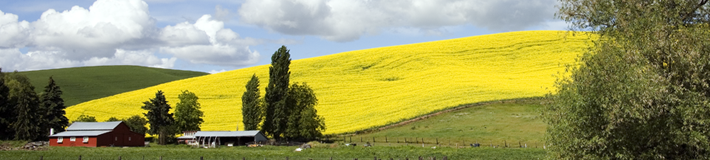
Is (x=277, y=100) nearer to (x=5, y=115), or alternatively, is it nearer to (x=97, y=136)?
(x=97, y=136)

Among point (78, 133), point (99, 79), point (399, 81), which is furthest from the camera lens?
point (99, 79)

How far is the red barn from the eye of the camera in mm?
62844

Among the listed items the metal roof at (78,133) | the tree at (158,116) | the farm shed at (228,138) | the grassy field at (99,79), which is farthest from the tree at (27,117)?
the grassy field at (99,79)

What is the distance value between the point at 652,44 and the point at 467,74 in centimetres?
6823

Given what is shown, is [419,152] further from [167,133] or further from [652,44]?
[167,133]

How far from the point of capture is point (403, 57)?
352 ft

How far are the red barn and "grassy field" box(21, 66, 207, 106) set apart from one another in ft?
165

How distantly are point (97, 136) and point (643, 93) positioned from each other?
56.8 m

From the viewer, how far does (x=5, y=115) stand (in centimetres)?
6981

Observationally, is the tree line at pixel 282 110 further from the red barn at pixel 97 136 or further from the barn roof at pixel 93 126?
the barn roof at pixel 93 126

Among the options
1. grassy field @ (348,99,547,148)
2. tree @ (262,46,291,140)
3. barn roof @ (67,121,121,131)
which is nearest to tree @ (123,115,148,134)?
barn roof @ (67,121,121,131)

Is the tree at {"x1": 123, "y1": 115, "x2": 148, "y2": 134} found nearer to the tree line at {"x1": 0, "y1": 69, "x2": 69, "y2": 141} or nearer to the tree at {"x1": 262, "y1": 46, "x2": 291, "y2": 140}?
the tree line at {"x1": 0, "y1": 69, "x2": 69, "y2": 141}

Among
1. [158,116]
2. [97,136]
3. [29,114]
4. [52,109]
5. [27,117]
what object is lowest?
[97,136]

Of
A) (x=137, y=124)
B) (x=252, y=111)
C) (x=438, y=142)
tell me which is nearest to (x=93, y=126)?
(x=137, y=124)
